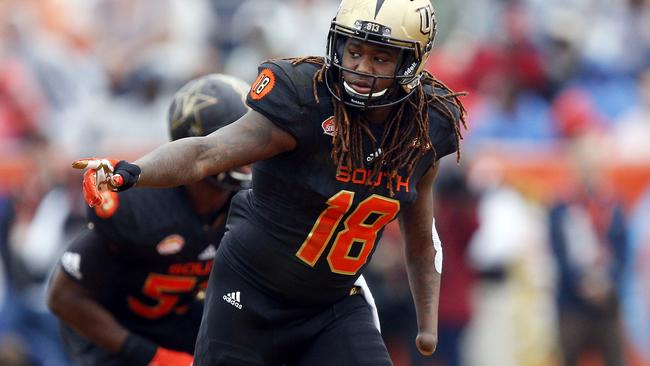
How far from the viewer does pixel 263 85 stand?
4.45 m

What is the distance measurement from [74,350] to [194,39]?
6.15m

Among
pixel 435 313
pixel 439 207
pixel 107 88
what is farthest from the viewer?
pixel 107 88

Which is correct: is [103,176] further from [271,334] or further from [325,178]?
[271,334]

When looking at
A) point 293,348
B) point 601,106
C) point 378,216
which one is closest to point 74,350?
point 293,348

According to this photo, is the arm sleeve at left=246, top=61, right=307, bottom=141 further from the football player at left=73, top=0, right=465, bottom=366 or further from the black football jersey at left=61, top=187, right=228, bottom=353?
the black football jersey at left=61, top=187, right=228, bottom=353

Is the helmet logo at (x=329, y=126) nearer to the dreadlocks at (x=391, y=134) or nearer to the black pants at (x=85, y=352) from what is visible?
the dreadlocks at (x=391, y=134)

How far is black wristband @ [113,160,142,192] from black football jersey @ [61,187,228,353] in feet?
4.80

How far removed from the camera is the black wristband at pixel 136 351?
5551 millimetres

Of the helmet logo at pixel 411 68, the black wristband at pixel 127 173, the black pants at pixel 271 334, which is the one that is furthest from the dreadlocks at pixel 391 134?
the black wristband at pixel 127 173

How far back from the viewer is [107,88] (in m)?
11.5

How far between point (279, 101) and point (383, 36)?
428mm

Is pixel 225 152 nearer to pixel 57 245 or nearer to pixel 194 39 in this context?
pixel 57 245

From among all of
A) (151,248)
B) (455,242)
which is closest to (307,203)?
(151,248)

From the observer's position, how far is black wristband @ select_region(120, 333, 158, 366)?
5551mm
